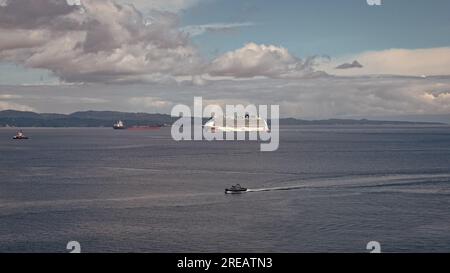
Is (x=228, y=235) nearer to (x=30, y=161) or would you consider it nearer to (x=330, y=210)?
(x=330, y=210)

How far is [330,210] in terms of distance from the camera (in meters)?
64.5

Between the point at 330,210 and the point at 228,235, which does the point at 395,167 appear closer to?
the point at 330,210

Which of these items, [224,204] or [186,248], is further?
[224,204]

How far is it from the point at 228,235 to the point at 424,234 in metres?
18.9

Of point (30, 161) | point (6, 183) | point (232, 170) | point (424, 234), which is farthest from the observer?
point (30, 161)

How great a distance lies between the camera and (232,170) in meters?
114
